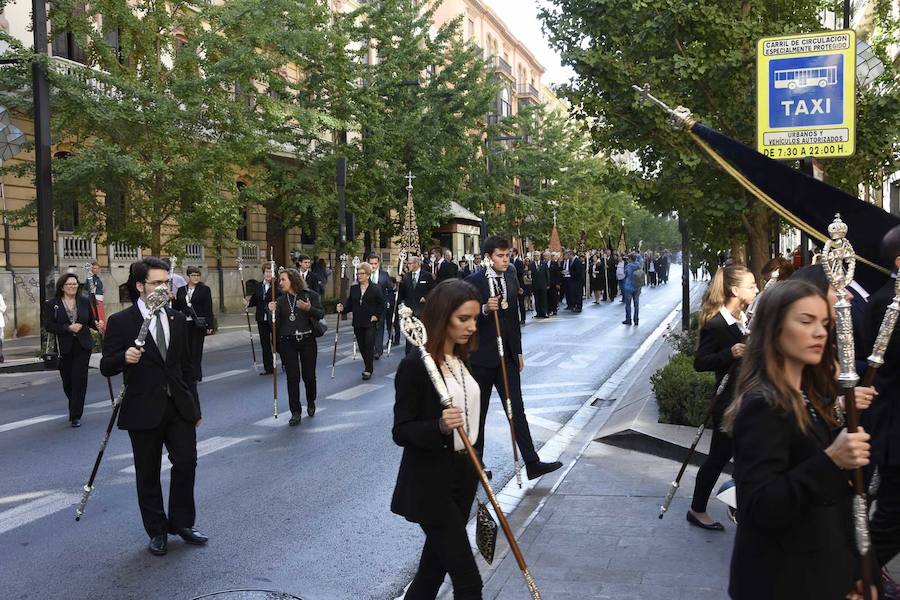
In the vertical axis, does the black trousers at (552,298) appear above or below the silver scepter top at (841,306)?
below

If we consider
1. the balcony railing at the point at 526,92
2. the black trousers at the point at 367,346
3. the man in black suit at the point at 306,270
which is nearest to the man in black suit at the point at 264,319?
the man in black suit at the point at 306,270

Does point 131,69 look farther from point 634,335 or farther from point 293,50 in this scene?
point 634,335

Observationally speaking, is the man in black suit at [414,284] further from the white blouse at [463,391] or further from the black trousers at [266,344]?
the white blouse at [463,391]

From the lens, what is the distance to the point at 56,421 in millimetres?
10359

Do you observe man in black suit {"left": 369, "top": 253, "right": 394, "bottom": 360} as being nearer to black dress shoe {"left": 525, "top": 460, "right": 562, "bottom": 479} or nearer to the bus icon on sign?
black dress shoe {"left": 525, "top": 460, "right": 562, "bottom": 479}

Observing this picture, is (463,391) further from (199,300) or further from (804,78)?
(199,300)

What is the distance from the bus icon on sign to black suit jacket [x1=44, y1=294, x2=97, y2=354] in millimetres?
7885

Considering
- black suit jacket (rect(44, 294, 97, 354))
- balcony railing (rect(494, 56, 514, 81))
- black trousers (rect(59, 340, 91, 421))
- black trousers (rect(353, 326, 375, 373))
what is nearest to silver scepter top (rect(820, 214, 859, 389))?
black trousers (rect(59, 340, 91, 421))

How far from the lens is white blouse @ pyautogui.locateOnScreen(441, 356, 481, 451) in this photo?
12.5 feet

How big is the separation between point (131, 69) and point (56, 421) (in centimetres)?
1096

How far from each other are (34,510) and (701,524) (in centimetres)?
477

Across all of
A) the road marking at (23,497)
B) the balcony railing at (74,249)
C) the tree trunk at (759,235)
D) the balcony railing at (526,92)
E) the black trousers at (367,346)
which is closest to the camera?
the road marking at (23,497)

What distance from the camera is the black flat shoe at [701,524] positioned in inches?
225

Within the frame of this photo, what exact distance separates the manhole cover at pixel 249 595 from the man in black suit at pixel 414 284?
1140cm
